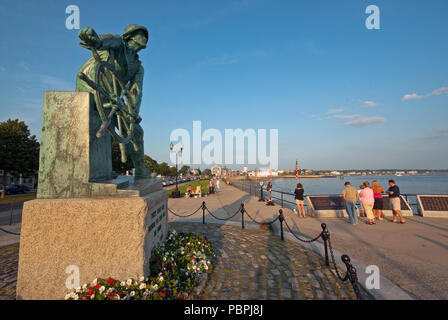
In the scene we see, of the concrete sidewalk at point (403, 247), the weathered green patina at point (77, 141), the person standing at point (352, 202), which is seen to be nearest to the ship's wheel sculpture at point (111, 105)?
the weathered green patina at point (77, 141)

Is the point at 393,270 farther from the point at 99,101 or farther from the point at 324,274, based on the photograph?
the point at 99,101

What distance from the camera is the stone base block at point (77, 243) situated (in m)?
2.84

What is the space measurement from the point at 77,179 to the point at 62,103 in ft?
4.38

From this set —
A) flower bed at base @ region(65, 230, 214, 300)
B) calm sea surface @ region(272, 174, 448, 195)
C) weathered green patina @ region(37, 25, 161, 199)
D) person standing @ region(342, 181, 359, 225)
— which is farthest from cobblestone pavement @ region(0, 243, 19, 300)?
calm sea surface @ region(272, 174, 448, 195)

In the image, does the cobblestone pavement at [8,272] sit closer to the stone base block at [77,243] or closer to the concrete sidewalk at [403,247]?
the stone base block at [77,243]

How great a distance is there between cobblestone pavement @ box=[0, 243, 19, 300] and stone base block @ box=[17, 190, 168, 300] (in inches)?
24.9

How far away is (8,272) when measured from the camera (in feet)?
12.9

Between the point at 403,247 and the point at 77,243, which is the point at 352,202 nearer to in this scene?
the point at 403,247

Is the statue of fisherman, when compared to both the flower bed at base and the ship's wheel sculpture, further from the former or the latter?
the flower bed at base

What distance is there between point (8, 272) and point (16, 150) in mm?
27410

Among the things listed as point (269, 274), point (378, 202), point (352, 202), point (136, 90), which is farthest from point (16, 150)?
point (378, 202)

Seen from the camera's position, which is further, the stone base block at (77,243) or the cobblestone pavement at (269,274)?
the cobblestone pavement at (269,274)

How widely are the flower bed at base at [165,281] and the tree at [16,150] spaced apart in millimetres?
28565

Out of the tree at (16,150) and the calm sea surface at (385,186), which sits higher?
the tree at (16,150)
